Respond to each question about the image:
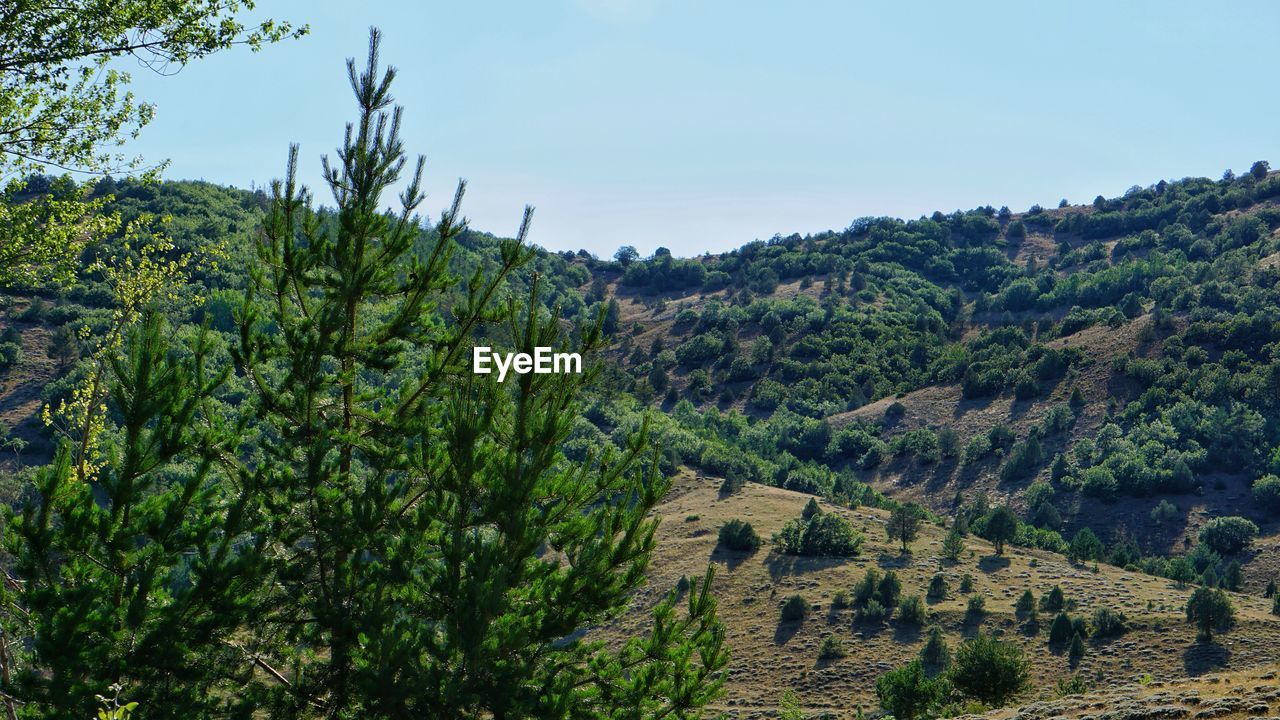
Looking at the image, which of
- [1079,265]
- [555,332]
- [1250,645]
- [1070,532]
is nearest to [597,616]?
[555,332]

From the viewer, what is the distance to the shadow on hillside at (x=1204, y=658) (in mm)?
29906

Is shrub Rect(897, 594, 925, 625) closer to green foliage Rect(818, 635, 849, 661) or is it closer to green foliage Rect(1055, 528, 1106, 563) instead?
green foliage Rect(818, 635, 849, 661)

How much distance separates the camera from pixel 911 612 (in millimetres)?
35938

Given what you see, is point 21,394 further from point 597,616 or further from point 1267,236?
point 1267,236

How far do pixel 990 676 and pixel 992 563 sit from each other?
1665 cm

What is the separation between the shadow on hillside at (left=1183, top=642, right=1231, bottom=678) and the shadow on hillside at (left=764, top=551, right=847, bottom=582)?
546 inches

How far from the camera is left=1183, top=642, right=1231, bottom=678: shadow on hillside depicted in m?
29.9

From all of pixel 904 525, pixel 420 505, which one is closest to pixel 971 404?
pixel 904 525

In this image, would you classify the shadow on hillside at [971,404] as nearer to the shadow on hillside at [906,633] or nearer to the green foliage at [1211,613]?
the shadow on hillside at [906,633]

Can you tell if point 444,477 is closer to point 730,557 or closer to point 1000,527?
point 730,557

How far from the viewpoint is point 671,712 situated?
10195mm

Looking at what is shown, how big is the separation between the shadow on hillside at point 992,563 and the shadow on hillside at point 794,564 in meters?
5.54

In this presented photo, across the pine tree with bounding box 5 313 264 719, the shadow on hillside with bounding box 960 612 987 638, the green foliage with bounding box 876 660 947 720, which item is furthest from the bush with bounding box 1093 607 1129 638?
the pine tree with bounding box 5 313 264 719

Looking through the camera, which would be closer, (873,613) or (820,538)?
(873,613)
